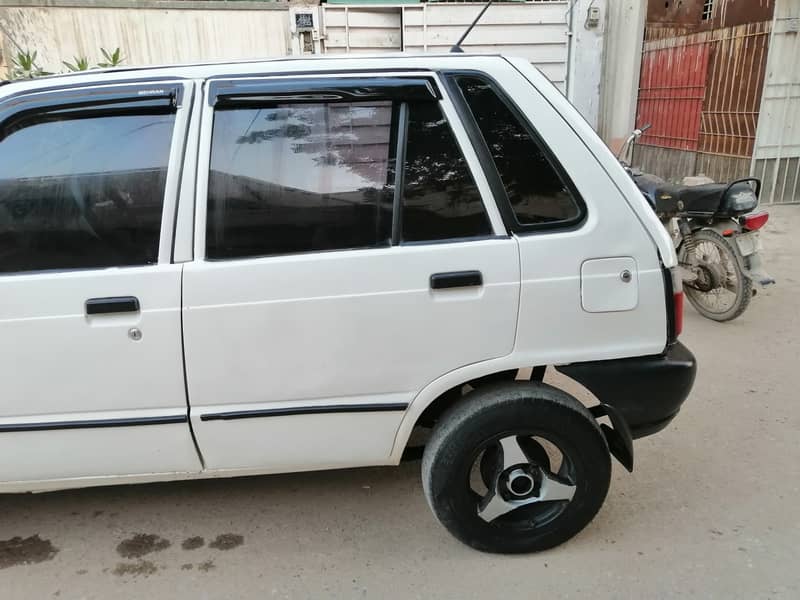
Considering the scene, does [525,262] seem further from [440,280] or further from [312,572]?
[312,572]

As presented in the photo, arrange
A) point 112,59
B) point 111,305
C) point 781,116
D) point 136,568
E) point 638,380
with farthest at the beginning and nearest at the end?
point 781,116, point 112,59, point 136,568, point 638,380, point 111,305

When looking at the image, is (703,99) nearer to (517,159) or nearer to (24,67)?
(517,159)

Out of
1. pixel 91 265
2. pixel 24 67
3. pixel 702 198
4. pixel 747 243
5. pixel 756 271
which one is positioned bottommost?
pixel 756 271

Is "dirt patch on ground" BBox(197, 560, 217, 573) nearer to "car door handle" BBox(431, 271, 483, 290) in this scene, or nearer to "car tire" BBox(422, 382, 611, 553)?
"car tire" BBox(422, 382, 611, 553)

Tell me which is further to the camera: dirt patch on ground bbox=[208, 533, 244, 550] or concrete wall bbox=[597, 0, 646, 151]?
concrete wall bbox=[597, 0, 646, 151]

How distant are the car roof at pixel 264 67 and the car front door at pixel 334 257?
0.20ft

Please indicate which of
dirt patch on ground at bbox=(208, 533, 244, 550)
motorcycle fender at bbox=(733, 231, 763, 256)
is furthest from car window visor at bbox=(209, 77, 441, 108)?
motorcycle fender at bbox=(733, 231, 763, 256)

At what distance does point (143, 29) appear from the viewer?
329 inches

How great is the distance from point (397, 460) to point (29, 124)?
1.78m

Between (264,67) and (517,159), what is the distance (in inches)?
37.3

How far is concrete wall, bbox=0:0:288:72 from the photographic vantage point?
8039mm

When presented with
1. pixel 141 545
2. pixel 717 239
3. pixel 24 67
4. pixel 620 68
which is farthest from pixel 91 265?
pixel 620 68

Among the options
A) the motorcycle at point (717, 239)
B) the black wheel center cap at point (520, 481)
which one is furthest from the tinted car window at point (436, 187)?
the motorcycle at point (717, 239)

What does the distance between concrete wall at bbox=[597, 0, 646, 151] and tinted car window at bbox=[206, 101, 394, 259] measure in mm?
8858
